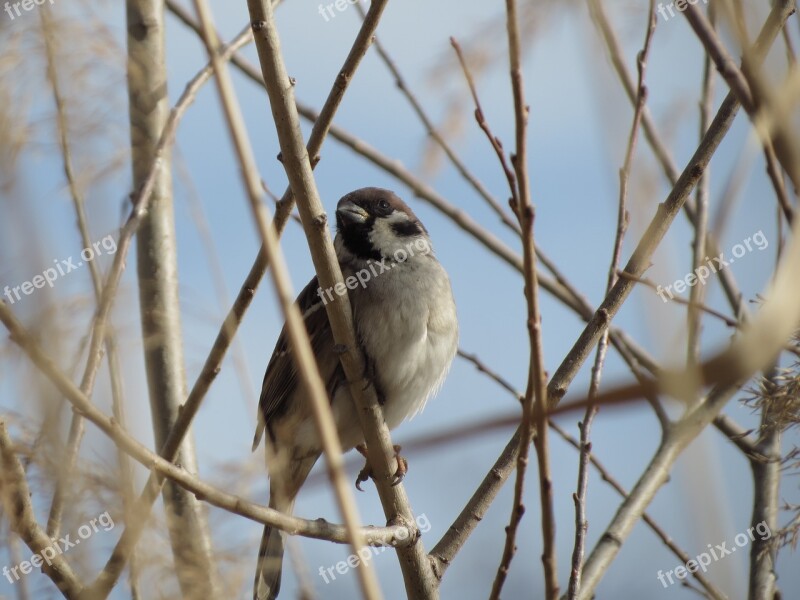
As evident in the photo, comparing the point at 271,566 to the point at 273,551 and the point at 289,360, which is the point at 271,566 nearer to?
the point at 273,551

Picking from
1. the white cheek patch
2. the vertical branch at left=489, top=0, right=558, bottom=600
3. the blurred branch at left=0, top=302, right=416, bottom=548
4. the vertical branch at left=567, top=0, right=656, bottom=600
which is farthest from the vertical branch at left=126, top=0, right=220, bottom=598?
the vertical branch at left=489, top=0, right=558, bottom=600

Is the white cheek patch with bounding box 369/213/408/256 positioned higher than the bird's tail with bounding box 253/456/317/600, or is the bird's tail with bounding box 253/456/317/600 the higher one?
the white cheek patch with bounding box 369/213/408/256

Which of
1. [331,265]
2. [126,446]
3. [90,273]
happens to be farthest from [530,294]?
[90,273]

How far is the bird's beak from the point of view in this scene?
4.18 metres

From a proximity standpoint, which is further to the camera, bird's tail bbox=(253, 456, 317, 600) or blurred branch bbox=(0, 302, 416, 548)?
bird's tail bbox=(253, 456, 317, 600)

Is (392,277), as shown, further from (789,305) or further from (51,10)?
(789,305)

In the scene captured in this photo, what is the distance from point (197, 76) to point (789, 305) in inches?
125

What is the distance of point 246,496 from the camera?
2.32 m

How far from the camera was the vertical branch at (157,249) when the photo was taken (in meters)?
3.51

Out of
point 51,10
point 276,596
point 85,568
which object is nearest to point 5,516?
point 85,568

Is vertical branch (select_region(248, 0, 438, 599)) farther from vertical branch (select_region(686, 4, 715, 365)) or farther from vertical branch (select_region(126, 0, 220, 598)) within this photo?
vertical branch (select_region(686, 4, 715, 365))

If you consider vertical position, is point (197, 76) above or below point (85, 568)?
above

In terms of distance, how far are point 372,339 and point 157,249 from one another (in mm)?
911

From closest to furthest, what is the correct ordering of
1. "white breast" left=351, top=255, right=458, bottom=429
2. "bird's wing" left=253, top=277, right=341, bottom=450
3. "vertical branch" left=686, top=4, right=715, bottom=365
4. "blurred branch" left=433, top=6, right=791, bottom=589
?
1. "blurred branch" left=433, top=6, right=791, bottom=589
2. "vertical branch" left=686, top=4, right=715, bottom=365
3. "white breast" left=351, top=255, right=458, bottom=429
4. "bird's wing" left=253, top=277, right=341, bottom=450
